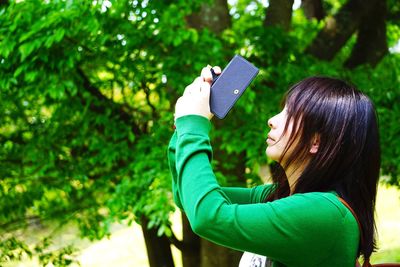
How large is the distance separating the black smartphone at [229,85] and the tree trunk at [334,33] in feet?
13.4

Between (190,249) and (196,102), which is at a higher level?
(196,102)

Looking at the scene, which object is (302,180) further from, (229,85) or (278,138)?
(229,85)

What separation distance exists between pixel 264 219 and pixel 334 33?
4.38 m

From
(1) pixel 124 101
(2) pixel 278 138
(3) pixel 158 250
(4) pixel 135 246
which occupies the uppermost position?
(2) pixel 278 138

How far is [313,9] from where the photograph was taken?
6.23 meters

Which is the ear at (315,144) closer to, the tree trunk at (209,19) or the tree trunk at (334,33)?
the tree trunk at (209,19)

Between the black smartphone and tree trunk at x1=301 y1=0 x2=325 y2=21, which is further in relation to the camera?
tree trunk at x1=301 y1=0 x2=325 y2=21

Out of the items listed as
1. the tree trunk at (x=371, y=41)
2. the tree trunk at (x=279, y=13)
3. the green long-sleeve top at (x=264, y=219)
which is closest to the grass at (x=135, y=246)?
the tree trunk at (x=371, y=41)

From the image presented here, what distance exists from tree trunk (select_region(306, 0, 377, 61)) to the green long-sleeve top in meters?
4.20

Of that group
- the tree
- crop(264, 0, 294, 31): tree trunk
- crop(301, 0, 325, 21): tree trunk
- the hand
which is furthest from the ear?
crop(301, 0, 325, 21): tree trunk

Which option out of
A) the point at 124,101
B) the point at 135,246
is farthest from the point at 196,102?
the point at 135,246

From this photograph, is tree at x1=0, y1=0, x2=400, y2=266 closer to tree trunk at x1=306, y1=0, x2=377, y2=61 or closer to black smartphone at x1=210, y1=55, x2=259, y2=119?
tree trunk at x1=306, y1=0, x2=377, y2=61

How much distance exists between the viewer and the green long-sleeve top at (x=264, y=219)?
1.20m

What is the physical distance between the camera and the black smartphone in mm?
1342
